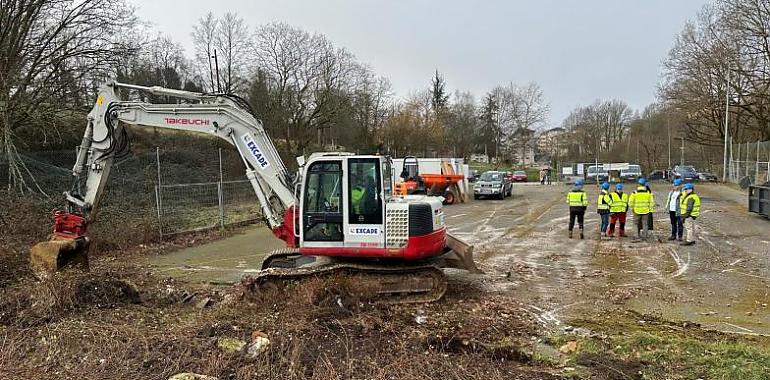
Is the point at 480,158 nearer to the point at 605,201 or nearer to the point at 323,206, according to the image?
the point at 605,201

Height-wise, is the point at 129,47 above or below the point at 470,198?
above

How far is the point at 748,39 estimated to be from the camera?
33.7m

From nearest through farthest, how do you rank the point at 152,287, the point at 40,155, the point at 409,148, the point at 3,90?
the point at 152,287 → the point at 3,90 → the point at 40,155 → the point at 409,148

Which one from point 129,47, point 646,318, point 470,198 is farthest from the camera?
point 470,198

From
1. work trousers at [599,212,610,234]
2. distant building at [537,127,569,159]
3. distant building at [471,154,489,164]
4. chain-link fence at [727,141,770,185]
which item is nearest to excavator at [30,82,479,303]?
work trousers at [599,212,610,234]

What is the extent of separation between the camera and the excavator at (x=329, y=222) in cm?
783

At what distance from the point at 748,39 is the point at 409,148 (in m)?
24.0

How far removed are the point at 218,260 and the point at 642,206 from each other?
10.2 m

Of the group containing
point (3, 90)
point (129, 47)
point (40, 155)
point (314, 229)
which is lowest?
point (314, 229)

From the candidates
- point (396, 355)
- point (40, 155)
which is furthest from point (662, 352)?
point (40, 155)

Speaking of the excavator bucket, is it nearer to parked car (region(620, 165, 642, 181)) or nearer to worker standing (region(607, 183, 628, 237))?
worker standing (region(607, 183, 628, 237))

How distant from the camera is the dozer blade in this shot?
8.56 meters

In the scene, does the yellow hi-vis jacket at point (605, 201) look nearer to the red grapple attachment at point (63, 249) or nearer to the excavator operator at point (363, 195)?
the excavator operator at point (363, 195)

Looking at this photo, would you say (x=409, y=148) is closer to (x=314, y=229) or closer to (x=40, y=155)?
(x=40, y=155)
